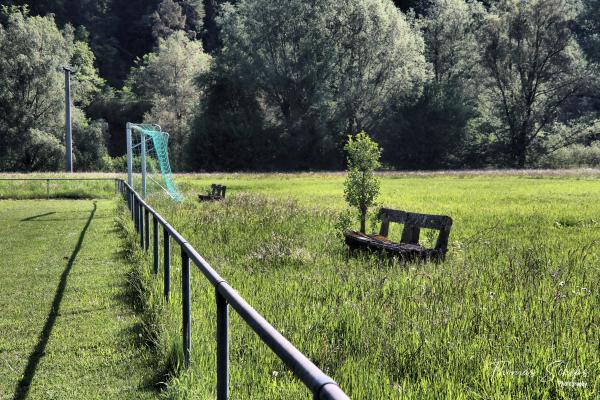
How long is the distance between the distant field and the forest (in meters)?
45.4

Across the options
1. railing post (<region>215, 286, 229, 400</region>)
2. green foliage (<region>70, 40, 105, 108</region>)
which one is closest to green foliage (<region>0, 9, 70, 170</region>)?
green foliage (<region>70, 40, 105, 108</region>)

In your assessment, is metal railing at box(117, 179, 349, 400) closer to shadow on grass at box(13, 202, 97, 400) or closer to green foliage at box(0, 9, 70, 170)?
shadow on grass at box(13, 202, 97, 400)

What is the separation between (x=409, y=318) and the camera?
5.32m

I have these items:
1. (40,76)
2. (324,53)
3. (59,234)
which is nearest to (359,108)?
(324,53)

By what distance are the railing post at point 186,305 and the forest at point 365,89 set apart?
50.6 metres

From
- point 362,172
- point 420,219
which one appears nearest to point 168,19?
point 362,172

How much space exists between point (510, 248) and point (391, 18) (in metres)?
48.8

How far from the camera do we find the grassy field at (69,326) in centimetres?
484

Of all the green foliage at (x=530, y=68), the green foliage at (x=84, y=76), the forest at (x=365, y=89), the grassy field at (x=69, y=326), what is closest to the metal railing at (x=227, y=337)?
the grassy field at (x=69, y=326)

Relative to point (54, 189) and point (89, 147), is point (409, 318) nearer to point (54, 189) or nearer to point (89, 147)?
point (54, 189)

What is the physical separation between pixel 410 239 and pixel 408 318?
4.65 m

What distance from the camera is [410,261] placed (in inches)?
337

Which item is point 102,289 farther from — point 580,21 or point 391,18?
point 580,21

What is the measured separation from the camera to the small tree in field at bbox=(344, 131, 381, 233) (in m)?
10.8
